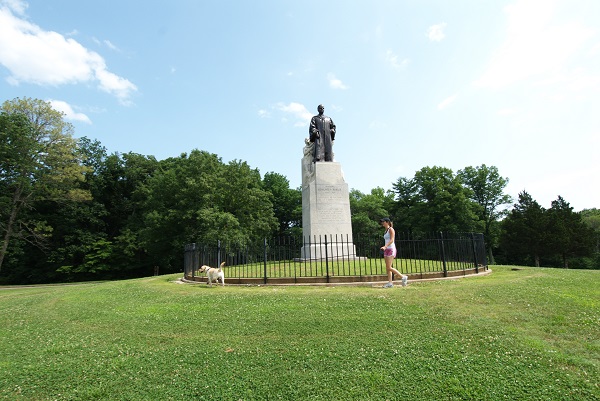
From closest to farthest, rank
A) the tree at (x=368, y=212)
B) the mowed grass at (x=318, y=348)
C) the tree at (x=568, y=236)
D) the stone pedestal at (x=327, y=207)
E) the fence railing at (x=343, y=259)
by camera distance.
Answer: the mowed grass at (x=318, y=348) < the fence railing at (x=343, y=259) < the stone pedestal at (x=327, y=207) < the tree at (x=568, y=236) < the tree at (x=368, y=212)

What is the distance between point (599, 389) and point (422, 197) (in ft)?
136

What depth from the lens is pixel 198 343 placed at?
18.1ft

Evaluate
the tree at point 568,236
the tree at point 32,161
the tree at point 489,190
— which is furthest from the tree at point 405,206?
the tree at point 32,161

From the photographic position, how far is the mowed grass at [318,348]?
4.11 metres

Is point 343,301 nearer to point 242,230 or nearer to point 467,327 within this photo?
point 467,327

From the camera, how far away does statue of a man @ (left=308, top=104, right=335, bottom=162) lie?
17.6m

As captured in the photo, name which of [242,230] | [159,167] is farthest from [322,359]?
[159,167]

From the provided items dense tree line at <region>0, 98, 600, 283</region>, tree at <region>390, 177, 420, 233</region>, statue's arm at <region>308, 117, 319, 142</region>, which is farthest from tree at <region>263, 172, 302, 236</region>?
statue's arm at <region>308, 117, 319, 142</region>

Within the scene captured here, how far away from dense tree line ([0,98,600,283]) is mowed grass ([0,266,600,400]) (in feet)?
56.5

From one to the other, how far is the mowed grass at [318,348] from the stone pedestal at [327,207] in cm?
782

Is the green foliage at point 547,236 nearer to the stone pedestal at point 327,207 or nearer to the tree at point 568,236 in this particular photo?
the tree at point 568,236

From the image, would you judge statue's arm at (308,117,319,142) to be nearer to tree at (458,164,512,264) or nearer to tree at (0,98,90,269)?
tree at (0,98,90,269)

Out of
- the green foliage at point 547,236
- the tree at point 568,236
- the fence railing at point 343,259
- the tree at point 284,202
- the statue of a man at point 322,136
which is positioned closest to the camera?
the fence railing at point 343,259

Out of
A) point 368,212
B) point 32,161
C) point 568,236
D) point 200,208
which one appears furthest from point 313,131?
point 568,236
